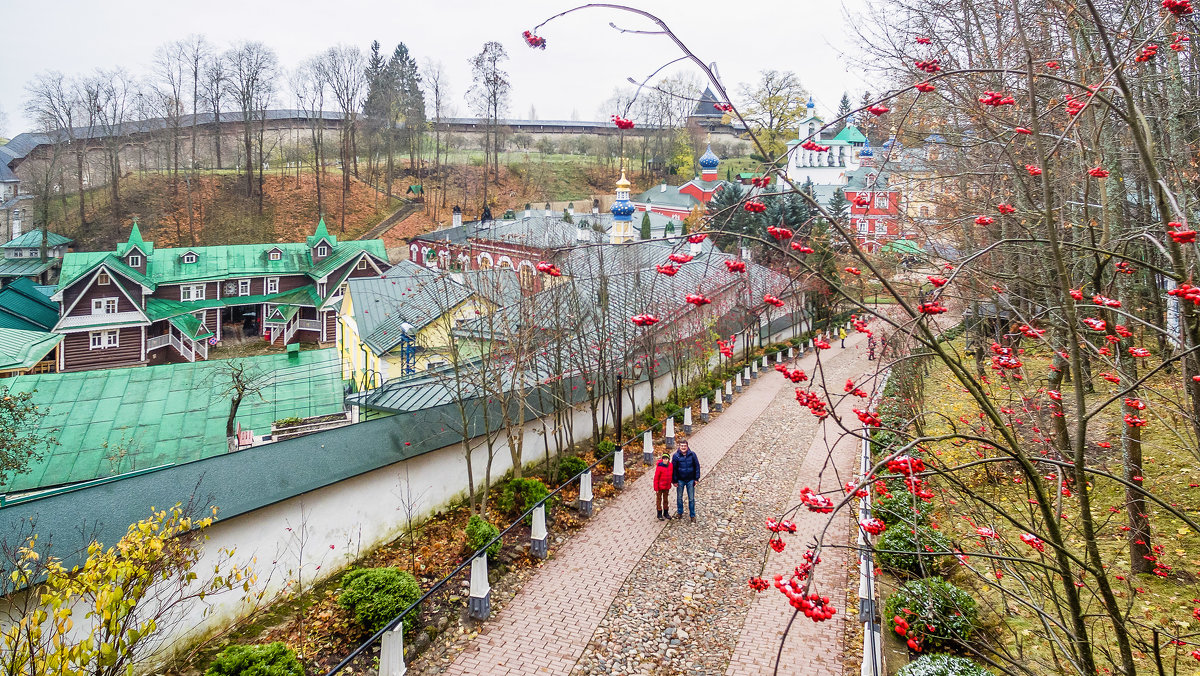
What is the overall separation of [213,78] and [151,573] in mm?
56819

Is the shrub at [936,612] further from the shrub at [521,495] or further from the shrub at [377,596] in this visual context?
the shrub at [521,495]

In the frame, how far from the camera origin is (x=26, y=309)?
105 feet

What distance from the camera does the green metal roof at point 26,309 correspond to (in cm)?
3112

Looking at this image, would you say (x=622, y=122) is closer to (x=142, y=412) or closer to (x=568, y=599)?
(x=568, y=599)

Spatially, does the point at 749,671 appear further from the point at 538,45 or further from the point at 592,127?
the point at 592,127

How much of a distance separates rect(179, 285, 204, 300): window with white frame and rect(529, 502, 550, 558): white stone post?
111 feet

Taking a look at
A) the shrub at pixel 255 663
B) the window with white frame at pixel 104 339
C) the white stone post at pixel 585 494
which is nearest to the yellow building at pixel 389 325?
the white stone post at pixel 585 494

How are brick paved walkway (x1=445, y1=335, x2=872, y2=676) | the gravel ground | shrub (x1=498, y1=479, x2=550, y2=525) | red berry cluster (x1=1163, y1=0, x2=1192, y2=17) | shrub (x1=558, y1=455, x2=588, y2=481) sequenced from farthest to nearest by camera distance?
shrub (x1=558, y1=455, x2=588, y2=481) < shrub (x1=498, y1=479, x2=550, y2=525) < the gravel ground < brick paved walkway (x1=445, y1=335, x2=872, y2=676) < red berry cluster (x1=1163, y1=0, x2=1192, y2=17)

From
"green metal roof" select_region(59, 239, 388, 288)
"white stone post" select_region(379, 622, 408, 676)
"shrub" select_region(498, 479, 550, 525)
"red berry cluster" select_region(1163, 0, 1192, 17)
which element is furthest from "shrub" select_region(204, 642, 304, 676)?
"green metal roof" select_region(59, 239, 388, 288)

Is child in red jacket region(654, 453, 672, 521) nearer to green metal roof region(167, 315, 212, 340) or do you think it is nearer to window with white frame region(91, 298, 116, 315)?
green metal roof region(167, 315, 212, 340)

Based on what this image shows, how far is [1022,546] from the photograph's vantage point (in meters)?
8.26

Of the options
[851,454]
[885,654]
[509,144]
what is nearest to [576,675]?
[885,654]

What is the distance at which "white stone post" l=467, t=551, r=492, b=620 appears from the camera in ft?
24.4

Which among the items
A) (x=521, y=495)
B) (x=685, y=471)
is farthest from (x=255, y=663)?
(x=685, y=471)
